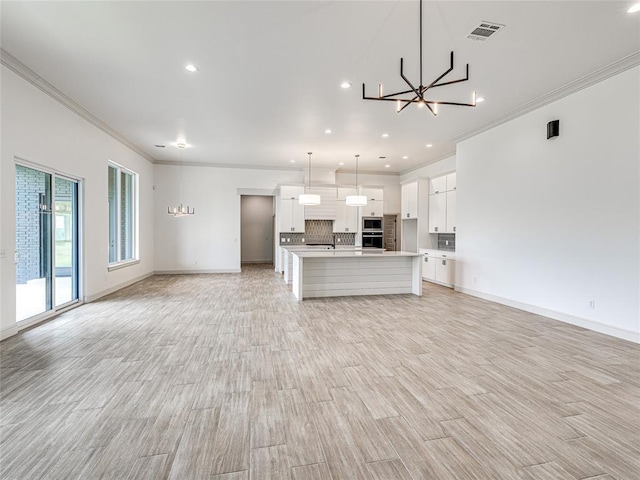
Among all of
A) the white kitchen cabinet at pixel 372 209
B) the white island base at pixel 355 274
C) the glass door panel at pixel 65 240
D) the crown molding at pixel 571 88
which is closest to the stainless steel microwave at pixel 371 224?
the white kitchen cabinet at pixel 372 209

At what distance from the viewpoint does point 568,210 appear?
451 cm

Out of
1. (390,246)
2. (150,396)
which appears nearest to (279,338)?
(150,396)

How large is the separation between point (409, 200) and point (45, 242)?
8.37m

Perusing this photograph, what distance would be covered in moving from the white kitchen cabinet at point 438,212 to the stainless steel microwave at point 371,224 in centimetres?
183

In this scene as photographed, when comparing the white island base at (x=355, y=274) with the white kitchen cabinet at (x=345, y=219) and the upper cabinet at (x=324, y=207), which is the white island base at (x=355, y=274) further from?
the white kitchen cabinet at (x=345, y=219)

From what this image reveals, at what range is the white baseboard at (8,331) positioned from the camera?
3678mm

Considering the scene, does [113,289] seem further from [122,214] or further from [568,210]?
[568,210]

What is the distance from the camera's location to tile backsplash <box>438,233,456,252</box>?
8.38m

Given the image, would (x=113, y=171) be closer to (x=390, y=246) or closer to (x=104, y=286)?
(x=104, y=286)

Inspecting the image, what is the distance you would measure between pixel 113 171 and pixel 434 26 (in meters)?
7.03

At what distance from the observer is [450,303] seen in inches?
228

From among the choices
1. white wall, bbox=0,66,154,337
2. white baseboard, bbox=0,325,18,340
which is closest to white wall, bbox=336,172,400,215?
white wall, bbox=0,66,154,337

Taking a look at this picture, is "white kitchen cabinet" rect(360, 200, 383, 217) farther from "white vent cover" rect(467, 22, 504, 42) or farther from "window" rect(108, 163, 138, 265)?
"white vent cover" rect(467, 22, 504, 42)

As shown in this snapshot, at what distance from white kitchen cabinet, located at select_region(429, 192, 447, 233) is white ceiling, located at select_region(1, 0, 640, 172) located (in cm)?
254
